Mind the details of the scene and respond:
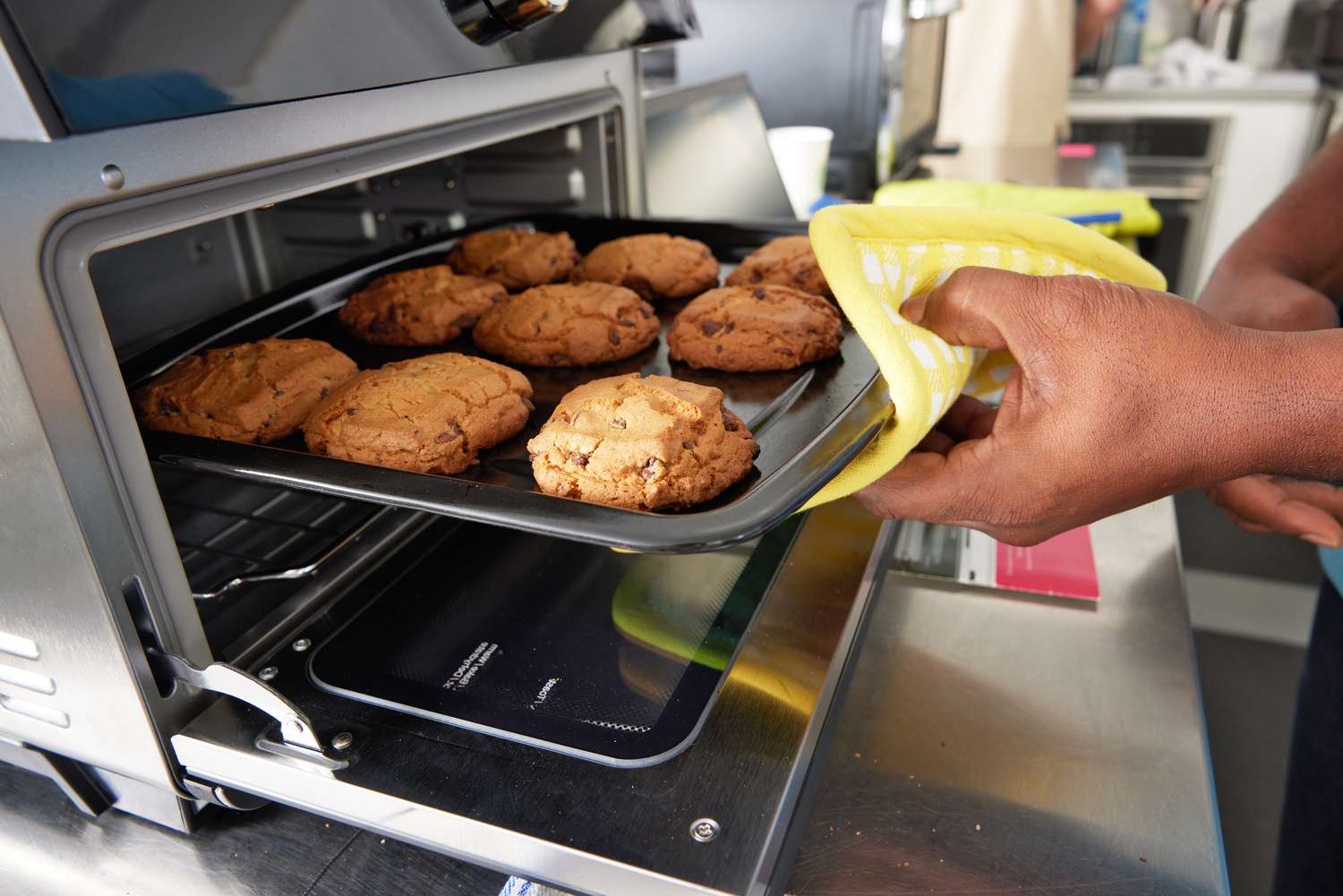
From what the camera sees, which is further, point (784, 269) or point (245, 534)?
point (784, 269)

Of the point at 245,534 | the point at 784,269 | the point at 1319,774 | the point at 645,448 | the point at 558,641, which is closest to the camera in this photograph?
the point at 645,448

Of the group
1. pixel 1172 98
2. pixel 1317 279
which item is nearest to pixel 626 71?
pixel 1317 279

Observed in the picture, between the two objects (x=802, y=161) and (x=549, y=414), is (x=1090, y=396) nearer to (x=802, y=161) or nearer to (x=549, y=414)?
(x=549, y=414)

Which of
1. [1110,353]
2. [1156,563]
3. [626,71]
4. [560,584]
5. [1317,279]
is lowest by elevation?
[1156,563]

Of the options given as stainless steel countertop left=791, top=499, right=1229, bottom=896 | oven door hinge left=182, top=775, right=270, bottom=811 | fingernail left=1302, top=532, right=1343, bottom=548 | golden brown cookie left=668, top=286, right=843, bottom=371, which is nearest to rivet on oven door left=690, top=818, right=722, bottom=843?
stainless steel countertop left=791, top=499, right=1229, bottom=896

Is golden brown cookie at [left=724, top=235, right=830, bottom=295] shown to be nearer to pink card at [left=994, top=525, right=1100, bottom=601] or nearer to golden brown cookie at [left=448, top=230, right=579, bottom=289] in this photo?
golden brown cookie at [left=448, top=230, right=579, bottom=289]

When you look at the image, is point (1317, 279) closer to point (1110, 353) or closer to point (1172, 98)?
point (1110, 353)

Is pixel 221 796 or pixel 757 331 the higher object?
pixel 757 331

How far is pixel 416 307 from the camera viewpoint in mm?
1050

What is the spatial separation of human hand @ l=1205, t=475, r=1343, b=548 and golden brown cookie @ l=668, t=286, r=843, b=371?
1.46 ft

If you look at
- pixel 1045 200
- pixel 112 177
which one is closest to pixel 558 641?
pixel 112 177

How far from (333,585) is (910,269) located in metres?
0.59

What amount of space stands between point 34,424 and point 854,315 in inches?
21.7

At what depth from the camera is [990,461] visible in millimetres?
763
